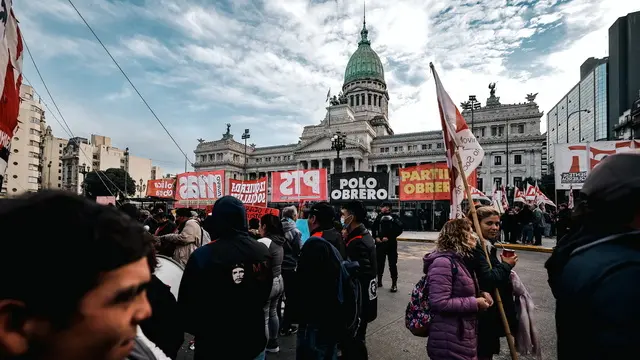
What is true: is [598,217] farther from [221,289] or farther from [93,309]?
[221,289]

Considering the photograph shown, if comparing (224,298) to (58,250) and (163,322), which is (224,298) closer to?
(163,322)

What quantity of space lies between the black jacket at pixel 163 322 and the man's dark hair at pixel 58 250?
118 cm

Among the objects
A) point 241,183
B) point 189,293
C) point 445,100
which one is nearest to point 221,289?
point 189,293

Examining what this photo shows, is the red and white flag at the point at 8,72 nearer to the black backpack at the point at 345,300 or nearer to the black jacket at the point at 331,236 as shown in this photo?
the black jacket at the point at 331,236

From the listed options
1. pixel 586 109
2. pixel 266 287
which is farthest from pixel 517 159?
pixel 266 287

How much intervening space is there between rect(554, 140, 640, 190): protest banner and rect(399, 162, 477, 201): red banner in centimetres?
552

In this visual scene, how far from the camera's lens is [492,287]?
107 inches

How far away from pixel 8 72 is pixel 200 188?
11896 millimetres

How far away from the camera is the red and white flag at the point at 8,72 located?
9.13ft

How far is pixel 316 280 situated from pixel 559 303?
6.68 feet

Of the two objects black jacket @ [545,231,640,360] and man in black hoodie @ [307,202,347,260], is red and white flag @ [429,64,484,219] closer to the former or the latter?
man in black hoodie @ [307,202,347,260]

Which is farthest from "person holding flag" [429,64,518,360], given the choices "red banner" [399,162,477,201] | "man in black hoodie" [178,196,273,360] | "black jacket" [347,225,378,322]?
"red banner" [399,162,477,201]

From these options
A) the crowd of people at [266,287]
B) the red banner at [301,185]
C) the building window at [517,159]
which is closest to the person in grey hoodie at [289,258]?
the crowd of people at [266,287]

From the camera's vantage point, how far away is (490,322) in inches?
112
